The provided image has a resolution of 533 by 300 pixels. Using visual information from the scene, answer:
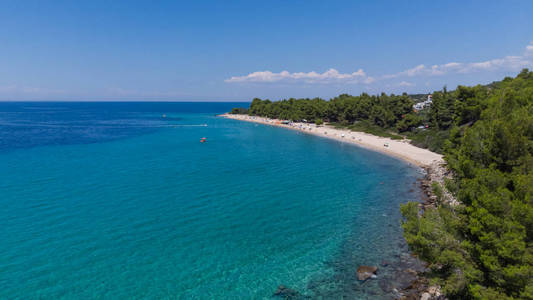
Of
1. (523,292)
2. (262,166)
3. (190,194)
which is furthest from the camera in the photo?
(262,166)

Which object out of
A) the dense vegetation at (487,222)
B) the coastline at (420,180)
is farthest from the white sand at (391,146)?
the dense vegetation at (487,222)

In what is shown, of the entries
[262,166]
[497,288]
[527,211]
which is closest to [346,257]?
[497,288]

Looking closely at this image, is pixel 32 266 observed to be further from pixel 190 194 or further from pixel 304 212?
pixel 304 212

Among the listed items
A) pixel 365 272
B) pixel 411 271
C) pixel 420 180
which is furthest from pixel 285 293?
pixel 420 180

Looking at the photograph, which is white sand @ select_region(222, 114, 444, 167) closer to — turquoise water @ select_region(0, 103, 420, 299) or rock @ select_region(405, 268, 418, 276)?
turquoise water @ select_region(0, 103, 420, 299)

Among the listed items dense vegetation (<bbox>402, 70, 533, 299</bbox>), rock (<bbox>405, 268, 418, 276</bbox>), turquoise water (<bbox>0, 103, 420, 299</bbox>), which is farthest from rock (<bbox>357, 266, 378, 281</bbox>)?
dense vegetation (<bbox>402, 70, 533, 299</bbox>)

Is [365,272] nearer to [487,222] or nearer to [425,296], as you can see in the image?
[425,296]

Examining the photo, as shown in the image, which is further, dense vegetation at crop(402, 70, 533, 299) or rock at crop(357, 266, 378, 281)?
rock at crop(357, 266, 378, 281)

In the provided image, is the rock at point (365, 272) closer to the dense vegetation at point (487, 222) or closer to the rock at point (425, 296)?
the rock at point (425, 296)
